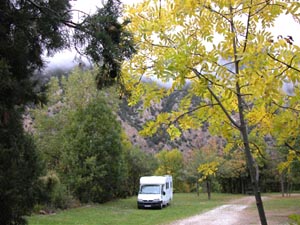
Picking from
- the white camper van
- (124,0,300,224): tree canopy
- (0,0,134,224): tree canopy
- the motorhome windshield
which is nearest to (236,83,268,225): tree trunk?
(124,0,300,224): tree canopy

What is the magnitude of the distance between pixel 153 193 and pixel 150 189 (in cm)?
49

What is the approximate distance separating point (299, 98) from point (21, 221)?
3.91 metres

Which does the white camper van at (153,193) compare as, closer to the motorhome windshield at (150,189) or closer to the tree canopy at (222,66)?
the motorhome windshield at (150,189)

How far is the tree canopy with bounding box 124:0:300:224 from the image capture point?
2.17m

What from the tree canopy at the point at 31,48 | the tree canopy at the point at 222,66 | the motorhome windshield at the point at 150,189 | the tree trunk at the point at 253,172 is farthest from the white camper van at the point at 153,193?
the tree trunk at the point at 253,172

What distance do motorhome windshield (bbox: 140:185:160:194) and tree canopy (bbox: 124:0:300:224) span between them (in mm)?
21640

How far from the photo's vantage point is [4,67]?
3.54 metres

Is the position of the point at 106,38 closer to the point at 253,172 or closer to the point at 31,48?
the point at 31,48

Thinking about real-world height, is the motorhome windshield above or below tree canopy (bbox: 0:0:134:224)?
below

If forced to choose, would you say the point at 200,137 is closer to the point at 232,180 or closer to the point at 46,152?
the point at 232,180

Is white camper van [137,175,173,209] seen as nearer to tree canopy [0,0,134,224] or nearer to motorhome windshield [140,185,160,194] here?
motorhome windshield [140,185,160,194]

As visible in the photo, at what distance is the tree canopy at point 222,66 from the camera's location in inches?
85.5

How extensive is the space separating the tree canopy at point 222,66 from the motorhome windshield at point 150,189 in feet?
71.0

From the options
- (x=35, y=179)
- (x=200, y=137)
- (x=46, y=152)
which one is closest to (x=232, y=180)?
(x=200, y=137)
